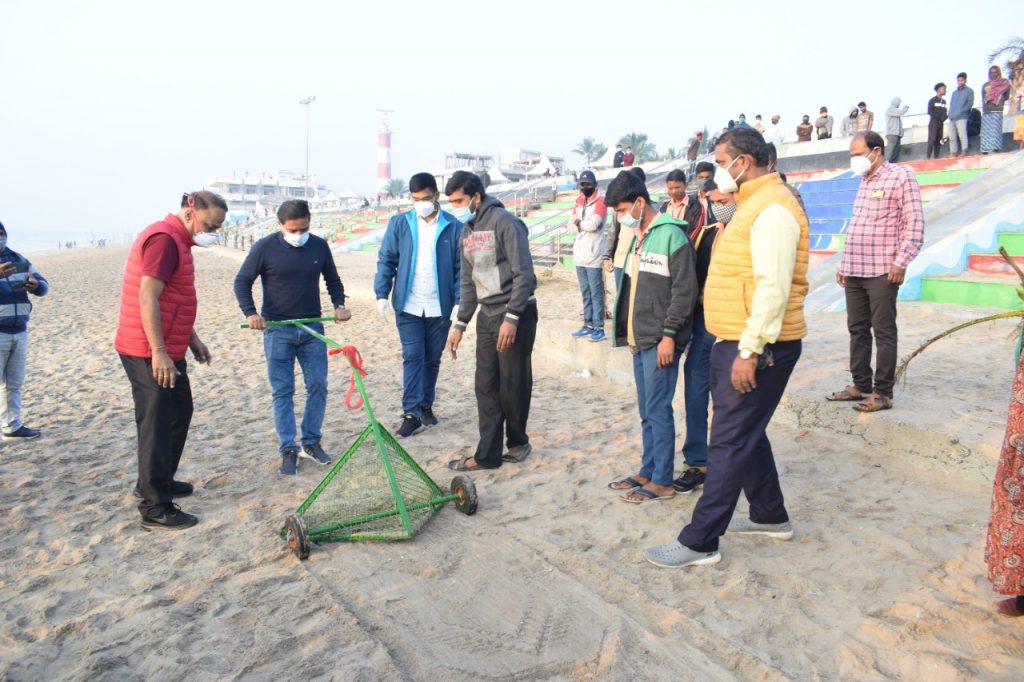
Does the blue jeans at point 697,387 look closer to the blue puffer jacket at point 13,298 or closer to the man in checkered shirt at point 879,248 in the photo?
the man in checkered shirt at point 879,248

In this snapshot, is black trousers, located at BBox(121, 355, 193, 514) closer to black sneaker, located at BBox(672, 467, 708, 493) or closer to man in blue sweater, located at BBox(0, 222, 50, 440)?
man in blue sweater, located at BBox(0, 222, 50, 440)

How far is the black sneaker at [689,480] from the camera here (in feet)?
14.9

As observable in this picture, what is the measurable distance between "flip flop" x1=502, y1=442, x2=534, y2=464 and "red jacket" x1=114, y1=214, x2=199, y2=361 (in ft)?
7.86

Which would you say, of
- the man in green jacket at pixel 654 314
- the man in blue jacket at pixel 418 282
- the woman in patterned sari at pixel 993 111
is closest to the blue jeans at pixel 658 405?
the man in green jacket at pixel 654 314

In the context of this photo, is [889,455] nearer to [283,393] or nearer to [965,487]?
[965,487]

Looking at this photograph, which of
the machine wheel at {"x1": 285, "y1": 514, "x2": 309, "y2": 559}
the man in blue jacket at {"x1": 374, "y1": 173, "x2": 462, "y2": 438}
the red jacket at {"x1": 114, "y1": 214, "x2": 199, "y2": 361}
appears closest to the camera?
the machine wheel at {"x1": 285, "y1": 514, "x2": 309, "y2": 559}

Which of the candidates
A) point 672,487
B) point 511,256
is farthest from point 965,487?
point 511,256

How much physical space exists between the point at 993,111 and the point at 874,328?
468 inches

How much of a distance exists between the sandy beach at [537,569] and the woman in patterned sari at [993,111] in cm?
946

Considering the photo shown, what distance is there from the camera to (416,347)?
605 cm

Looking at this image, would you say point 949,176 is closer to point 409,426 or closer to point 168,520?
point 409,426

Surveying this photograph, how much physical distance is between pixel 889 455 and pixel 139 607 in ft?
15.5

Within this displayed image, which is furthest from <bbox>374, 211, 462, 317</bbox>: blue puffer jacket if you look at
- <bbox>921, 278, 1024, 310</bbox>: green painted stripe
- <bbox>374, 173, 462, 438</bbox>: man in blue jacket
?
<bbox>921, 278, 1024, 310</bbox>: green painted stripe

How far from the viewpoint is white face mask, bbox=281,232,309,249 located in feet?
16.6
